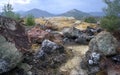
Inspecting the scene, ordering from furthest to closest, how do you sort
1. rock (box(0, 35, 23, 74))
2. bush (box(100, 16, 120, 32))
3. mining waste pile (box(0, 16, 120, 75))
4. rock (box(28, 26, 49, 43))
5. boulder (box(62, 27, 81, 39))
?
1. boulder (box(62, 27, 81, 39))
2. rock (box(28, 26, 49, 43))
3. bush (box(100, 16, 120, 32))
4. mining waste pile (box(0, 16, 120, 75))
5. rock (box(0, 35, 23, 74))

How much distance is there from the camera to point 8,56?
14.8 m

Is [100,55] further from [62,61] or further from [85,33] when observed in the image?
[85,33]

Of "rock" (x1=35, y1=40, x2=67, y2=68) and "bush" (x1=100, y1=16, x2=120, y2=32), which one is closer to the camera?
"rock" (x1=35, y1=40, x2=67, y2=68)

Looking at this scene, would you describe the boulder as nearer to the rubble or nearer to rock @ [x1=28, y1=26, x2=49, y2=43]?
rock @ [x1=28, y1=26, x2=49, y2=43]

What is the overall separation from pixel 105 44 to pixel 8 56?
19.2 feet

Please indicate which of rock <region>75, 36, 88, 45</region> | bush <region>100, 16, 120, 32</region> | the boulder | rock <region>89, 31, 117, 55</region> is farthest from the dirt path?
the boulder

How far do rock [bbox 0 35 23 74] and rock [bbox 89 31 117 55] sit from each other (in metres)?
4.71

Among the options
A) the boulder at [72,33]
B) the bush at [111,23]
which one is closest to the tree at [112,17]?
the bush at [111,23]

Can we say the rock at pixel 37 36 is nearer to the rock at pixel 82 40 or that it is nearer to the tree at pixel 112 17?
the rock at pixel 82 40

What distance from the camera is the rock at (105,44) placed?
16.9 meters

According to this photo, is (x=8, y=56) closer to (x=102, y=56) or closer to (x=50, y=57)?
(x=50, y=57)

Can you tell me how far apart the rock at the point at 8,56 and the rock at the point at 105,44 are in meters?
4.71

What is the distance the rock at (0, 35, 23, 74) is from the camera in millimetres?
14664

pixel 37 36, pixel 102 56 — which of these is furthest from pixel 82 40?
pixel 102 56
